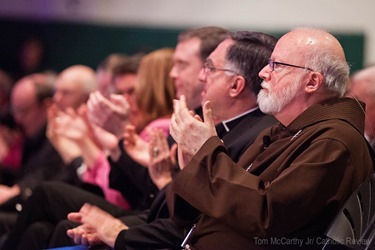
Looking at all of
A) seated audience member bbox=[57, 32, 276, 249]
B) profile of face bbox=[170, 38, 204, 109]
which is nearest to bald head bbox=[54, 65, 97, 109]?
profile of face bbox=[170, 38, 204, 109]

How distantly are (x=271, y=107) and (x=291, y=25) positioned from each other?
5.19 metres

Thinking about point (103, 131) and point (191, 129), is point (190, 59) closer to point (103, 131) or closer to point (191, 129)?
point (103, 131)

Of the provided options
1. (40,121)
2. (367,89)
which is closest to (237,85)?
(367,89)

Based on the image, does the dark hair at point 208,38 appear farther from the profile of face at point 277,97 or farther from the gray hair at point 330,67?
the gray hair at point 330,67

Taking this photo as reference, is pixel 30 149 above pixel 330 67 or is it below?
below

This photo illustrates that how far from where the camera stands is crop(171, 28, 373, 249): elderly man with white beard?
2.76 metres

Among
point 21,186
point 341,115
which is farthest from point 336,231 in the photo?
point 21,186

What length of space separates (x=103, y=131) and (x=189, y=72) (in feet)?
2.32

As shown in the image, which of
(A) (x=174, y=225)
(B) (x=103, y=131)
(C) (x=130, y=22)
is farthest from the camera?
(C) (x=130, y=22)

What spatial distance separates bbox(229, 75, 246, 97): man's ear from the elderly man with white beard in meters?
0.47

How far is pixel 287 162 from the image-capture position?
9.47ft

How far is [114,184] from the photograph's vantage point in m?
4.40

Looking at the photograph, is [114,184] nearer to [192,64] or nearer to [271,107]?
[192,64]

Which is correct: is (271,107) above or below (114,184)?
above
